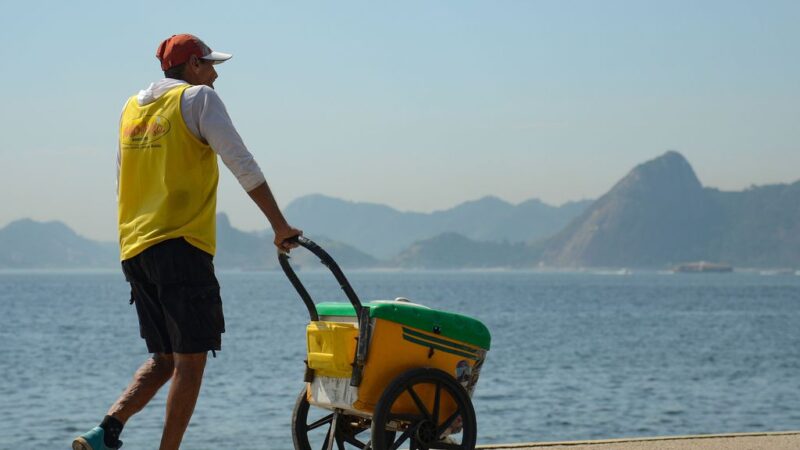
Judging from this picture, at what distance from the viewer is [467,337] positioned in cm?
502

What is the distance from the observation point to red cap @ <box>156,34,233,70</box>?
4516 mm

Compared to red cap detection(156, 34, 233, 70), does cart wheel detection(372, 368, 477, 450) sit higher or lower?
lower

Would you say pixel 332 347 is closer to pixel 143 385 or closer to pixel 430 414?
pixel 430 414

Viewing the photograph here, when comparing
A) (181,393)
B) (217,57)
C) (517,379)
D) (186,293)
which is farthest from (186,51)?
(517,379)

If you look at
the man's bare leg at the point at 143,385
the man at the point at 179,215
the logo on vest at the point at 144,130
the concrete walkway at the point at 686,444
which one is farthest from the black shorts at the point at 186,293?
the concrete walkway at the point at 686,444

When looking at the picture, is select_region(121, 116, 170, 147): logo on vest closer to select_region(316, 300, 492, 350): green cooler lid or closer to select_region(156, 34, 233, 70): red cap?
select_region(156, 34, 233, 70): red cap

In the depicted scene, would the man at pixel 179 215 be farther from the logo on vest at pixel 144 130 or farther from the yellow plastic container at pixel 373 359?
the yellow plastic container at pixel 373 359

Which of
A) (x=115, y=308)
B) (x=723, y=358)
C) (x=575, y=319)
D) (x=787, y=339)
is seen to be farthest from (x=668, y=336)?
(x=115, y=308)

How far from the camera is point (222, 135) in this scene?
4.26 meters

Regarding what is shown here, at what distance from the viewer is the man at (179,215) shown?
4301 millimetres

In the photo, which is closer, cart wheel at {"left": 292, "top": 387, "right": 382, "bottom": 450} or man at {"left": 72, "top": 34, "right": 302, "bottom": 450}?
man at {"left": 72, "top": 34, "right": 302, "bottom": 450}

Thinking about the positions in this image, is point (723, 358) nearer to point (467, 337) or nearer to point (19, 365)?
point (19, 365)

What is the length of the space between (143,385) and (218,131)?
102cm

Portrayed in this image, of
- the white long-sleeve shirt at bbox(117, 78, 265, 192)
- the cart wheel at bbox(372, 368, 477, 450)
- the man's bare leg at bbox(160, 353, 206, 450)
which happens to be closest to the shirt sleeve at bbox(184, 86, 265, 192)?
the white long-sleeve shirt at bbox(117, 78, 265, 192)
